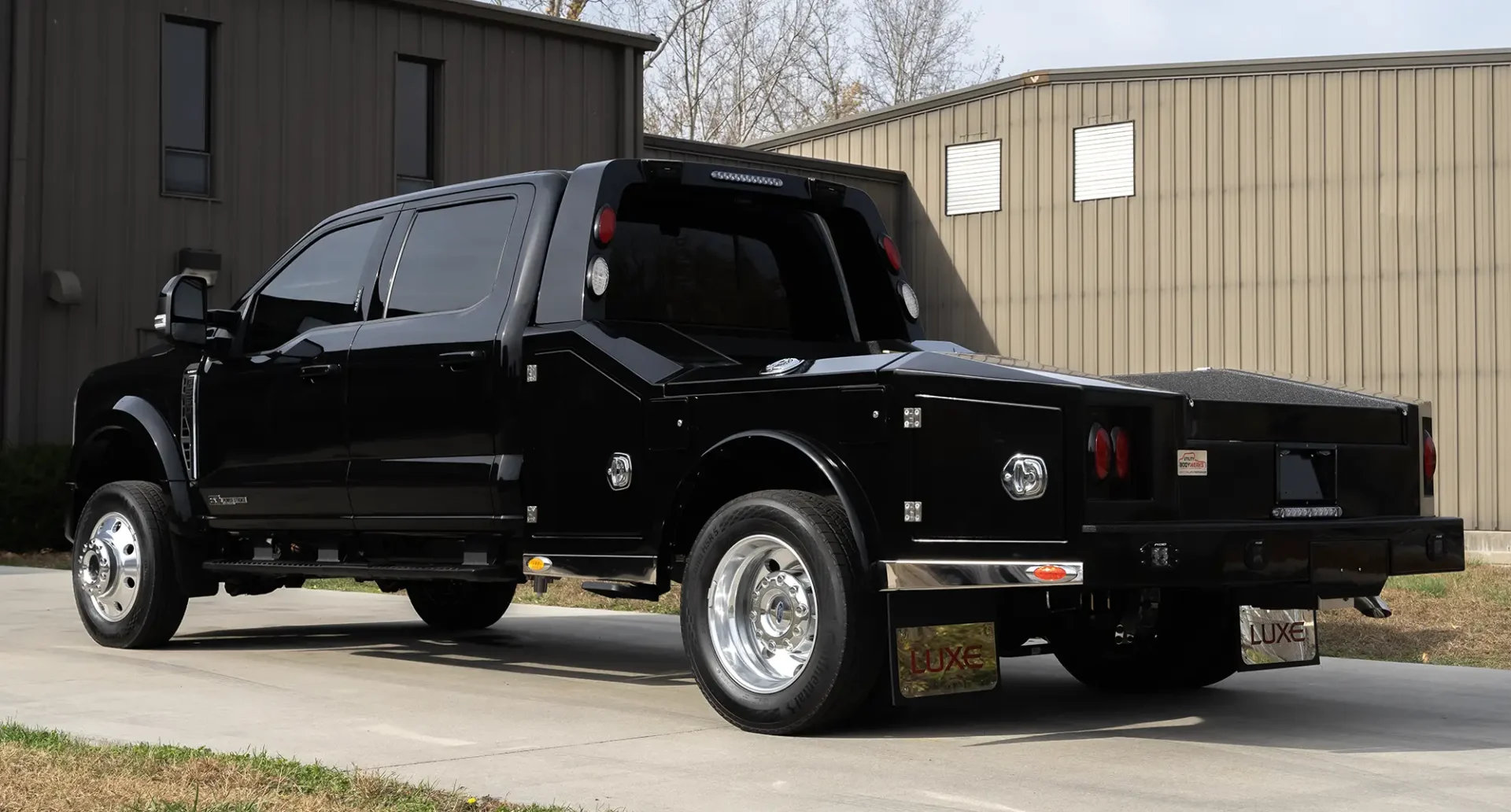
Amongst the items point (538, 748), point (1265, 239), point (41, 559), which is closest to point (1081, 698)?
point (538, 748)

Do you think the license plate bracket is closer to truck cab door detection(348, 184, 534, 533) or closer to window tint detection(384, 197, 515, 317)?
truck cab door detection(348, 184, 534, 533)

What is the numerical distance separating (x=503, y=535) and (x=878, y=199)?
1908 cm

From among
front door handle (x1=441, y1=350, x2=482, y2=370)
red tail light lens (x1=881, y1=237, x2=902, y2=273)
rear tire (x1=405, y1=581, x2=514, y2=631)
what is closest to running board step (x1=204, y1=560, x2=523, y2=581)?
front door handle (x1=441, y1=350, x2=482, y2=370)

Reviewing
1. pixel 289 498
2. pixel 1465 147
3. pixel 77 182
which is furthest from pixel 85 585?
pixel 1465 147

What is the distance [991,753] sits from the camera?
20.4 ft

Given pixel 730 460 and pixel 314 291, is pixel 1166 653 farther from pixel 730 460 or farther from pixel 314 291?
pixel 314 291

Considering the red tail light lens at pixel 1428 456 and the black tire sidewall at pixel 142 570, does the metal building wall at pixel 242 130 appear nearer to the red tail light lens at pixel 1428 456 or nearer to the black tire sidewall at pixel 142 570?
the black tire sidewall at pixel 142 570

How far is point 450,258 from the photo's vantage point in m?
8.16

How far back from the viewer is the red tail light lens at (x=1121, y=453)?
243 inches

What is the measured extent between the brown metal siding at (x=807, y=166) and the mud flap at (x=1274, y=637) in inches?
644

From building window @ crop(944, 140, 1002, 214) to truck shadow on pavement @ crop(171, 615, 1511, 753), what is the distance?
1603cm

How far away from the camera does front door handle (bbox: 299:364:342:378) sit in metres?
8.41

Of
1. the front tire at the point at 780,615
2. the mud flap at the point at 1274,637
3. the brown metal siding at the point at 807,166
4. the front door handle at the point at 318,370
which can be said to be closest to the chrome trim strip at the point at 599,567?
the front tire at the point at 780,615

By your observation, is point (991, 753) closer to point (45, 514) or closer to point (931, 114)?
point (45, 514)
